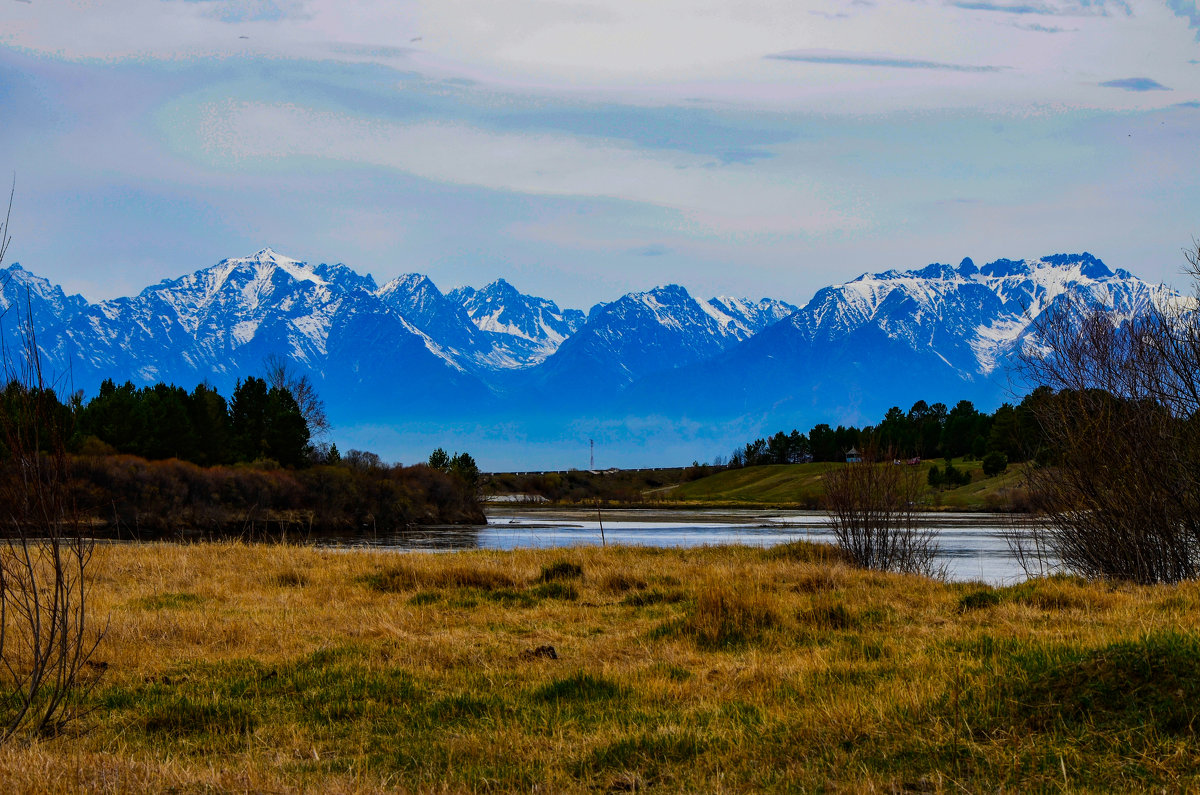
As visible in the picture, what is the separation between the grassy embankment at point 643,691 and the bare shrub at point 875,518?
616 centimetres

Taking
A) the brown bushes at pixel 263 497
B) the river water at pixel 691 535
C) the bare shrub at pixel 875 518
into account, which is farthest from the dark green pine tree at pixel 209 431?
the bare shrub at pixel 875 518

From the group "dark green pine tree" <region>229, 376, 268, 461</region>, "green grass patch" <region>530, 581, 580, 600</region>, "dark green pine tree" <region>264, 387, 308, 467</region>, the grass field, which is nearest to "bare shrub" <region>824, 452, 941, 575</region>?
"green grass patch" <region>530, 581, 580, 600</region>

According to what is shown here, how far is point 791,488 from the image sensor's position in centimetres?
13275

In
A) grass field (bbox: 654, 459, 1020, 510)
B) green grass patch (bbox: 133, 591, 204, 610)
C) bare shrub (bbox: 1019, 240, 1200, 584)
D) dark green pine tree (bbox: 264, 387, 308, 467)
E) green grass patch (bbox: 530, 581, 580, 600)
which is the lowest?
grass field (bbox: 654, 459, 1020, 510)

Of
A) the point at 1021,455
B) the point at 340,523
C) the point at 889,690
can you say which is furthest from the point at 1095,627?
the point at 340,523

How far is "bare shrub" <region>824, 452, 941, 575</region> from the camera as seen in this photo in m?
23.0

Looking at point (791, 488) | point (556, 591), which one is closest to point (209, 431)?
point (556, 591)

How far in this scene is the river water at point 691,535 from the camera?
34969 millimetres

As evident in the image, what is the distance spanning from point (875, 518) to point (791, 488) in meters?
Result: 112

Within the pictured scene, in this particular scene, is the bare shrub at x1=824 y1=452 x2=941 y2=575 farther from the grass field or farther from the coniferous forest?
the grass field

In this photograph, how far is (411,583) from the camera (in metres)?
17.8

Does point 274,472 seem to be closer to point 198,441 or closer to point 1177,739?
point 198,441

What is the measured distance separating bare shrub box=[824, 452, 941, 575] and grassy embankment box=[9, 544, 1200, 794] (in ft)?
20.2

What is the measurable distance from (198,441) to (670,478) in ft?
339
